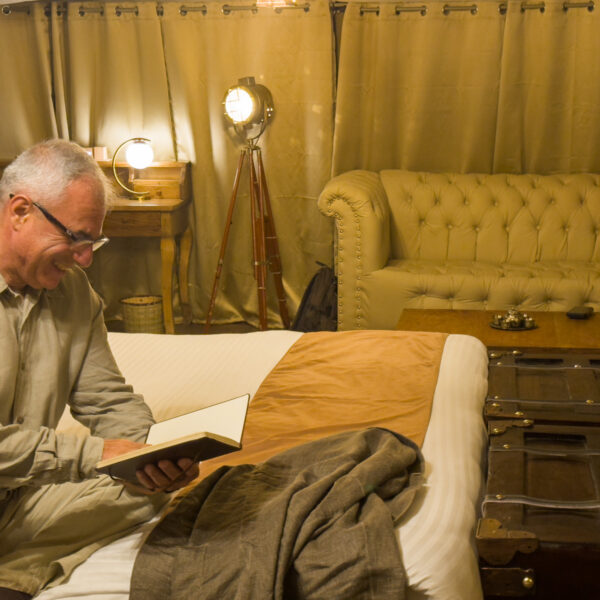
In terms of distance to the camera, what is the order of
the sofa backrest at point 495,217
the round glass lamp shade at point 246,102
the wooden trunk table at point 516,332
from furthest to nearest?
the round glass lamp shade at point 246,102
the sofa backrest at point 495,217
the wooden trunk table at point 516,332

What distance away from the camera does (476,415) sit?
79.7 inches

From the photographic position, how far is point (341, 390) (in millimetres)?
2141

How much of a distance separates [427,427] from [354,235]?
7.01 feet

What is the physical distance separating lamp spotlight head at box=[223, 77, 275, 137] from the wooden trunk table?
1527 millimetres

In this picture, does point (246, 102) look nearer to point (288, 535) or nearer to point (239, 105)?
point (239, 105)

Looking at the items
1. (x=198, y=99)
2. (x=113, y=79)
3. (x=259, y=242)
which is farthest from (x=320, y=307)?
(x=113, y=79)

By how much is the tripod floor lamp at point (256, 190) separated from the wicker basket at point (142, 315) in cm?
28

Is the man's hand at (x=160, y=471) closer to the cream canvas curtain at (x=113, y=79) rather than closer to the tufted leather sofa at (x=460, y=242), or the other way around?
the tufted leather sofa at (x=460, y=242)

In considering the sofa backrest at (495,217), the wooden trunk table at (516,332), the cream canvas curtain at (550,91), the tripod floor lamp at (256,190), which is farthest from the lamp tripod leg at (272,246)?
the cream canvas curtain at (550,91)

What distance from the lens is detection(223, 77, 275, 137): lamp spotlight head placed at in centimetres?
437

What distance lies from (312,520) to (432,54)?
11.6 ft

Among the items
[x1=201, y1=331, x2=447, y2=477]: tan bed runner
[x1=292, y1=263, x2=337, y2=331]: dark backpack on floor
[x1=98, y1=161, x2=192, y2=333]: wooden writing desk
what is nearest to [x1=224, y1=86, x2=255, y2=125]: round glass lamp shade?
[x1=98, y1=161, x2=192, y2=333]: wooden writing desk

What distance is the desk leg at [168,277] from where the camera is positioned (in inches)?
175

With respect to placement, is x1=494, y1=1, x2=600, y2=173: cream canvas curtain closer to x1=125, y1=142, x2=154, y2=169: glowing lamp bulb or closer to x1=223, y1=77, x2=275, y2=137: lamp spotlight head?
x1=223, y1=77, x2=275, y2=137: lamp spotlight head
